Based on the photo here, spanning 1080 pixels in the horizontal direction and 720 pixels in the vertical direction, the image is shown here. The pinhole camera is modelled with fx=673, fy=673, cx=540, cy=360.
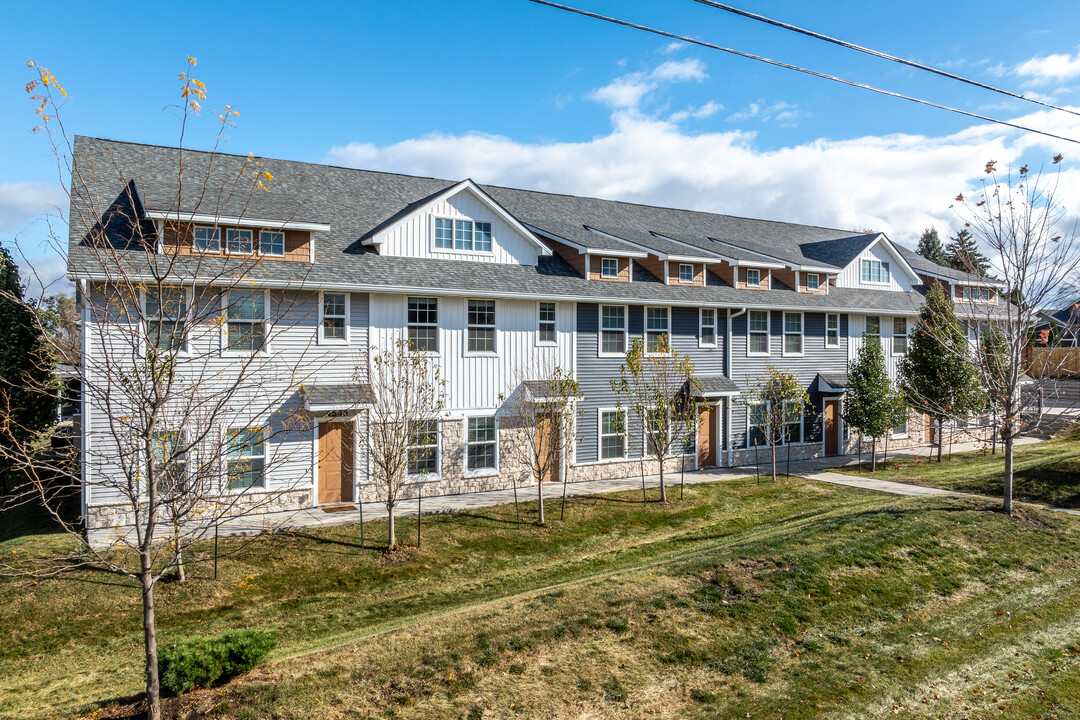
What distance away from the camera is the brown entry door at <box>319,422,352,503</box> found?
56.0ft

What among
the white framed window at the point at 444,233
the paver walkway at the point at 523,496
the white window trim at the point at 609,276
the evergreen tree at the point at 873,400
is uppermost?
the white framed window at the point at 444,233

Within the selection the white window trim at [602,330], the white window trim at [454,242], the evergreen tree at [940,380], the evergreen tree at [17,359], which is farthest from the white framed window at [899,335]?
the evergreen tree at [17,359]

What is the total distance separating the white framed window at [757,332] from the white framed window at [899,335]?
6734 millimetres

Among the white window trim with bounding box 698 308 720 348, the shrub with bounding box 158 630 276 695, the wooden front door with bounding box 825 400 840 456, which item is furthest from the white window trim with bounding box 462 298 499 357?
the wooden front door with bounding box 825 400 840 456

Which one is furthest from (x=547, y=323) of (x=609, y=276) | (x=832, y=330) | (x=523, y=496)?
(x=832, y=330)

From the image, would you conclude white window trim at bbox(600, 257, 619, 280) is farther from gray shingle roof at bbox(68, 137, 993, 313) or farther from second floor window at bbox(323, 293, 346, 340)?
second floor window at bbox(323, 293, 346, 340)

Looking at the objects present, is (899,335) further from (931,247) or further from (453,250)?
(931,247)

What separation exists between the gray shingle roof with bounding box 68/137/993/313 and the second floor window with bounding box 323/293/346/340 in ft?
1.84

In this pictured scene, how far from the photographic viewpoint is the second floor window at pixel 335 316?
55.0 feet

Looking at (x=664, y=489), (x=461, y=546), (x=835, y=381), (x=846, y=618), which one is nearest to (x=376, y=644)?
(x=461, y=546)

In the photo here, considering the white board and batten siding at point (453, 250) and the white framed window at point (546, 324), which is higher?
the white board and batten siding at point (453, 250)

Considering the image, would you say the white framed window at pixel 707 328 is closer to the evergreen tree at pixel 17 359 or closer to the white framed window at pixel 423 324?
the white framed window at pixel 423 324

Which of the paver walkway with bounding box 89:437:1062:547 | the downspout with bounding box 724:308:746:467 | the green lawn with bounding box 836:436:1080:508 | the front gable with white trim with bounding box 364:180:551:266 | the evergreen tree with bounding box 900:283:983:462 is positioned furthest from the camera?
the downspout with bounding box 724:308:746:467

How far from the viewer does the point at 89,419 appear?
1406 cm
